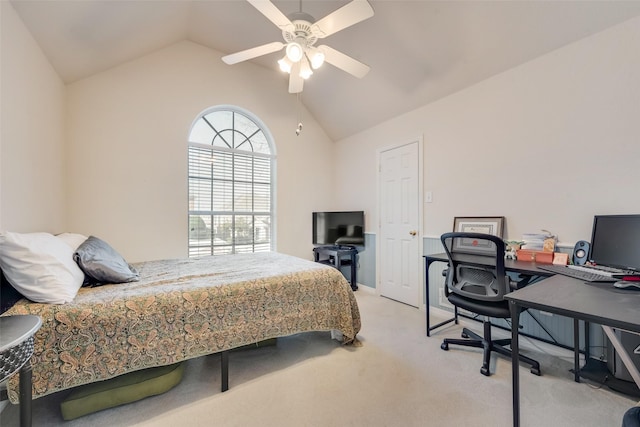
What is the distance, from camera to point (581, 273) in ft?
5.42

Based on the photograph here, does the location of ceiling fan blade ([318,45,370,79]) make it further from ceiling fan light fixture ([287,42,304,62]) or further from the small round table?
the small round table

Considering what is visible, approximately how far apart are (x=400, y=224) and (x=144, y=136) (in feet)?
11.1

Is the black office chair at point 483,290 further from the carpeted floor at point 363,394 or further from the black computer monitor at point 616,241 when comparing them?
the black computer monitor at point 616,241

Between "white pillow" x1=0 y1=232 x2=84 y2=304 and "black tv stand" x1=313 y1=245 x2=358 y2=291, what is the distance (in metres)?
2.93

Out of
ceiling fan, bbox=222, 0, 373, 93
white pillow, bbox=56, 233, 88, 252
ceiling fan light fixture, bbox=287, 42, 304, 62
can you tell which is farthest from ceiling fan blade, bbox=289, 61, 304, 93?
white pillow, bbox=56, 233, 88, 252

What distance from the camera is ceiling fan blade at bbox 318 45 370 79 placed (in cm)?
208

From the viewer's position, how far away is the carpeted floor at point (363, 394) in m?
1.47

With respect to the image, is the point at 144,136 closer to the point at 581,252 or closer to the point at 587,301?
the point at 587,301

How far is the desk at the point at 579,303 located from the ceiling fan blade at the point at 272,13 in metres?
2.19

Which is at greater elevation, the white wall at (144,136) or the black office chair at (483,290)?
the white wall at (144,136)

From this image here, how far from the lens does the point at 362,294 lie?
3896 millimetres

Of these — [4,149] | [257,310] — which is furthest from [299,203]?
[4,149]

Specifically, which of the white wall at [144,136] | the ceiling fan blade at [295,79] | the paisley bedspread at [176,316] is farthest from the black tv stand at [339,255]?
the ceiling fan blade at [295,79]

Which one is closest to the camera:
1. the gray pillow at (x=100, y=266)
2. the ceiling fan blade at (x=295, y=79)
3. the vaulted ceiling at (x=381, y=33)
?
the gray pillow at (x=100, y=266)
